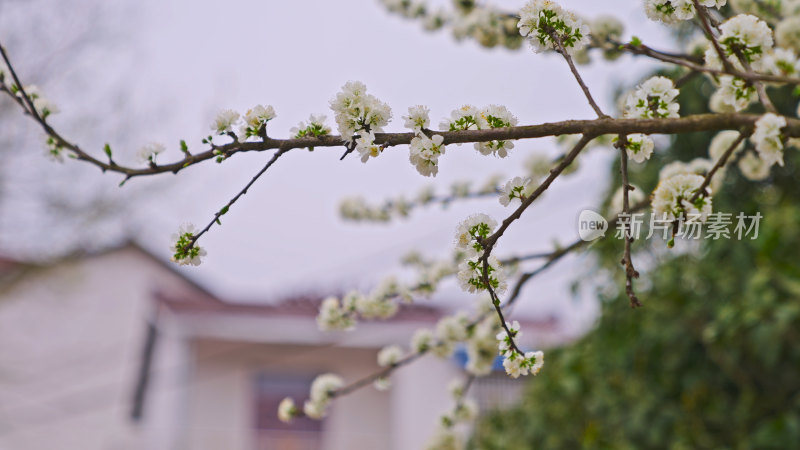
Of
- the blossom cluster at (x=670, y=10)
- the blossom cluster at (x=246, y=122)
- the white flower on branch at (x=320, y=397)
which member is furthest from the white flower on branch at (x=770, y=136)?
the white flower on branch at (x=320, y=397)

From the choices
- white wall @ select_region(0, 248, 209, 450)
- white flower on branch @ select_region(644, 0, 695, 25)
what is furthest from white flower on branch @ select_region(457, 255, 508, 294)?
white wall @ select_region(0, 248, 209, 450)

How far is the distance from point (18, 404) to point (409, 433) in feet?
11.2

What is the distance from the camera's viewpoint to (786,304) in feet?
6.53

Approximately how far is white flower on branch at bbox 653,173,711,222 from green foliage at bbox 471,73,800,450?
122 centimetres

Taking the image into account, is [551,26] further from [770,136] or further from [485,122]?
[770,136]

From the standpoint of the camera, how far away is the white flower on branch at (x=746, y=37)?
972mm

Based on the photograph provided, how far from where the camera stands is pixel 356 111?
2.86 feet

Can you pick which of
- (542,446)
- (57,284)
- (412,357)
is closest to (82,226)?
(57,284)

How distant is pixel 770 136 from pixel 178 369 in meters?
5.31

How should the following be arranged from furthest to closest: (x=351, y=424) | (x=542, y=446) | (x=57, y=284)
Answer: (x=351, y=424), (x=57, y=284), (x=542, y=446)

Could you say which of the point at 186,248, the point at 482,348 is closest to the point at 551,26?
the point at 186,248

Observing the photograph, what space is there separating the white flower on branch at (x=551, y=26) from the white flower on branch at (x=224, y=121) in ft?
1.46

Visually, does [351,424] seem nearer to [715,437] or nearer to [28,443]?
[28,443]

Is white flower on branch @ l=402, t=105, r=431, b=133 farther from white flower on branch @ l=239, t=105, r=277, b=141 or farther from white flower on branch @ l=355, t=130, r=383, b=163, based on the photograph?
white flower on branch @ l=239, t=105, r=277, b=141
